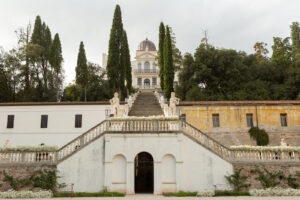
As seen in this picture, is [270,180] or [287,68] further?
[287,68]

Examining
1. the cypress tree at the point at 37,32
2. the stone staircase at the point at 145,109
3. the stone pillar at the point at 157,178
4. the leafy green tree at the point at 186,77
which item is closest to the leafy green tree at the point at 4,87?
the cypress tree at the point at 37,32

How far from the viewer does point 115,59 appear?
33094 mm

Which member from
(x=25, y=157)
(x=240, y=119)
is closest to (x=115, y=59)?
(x=240, y=119)

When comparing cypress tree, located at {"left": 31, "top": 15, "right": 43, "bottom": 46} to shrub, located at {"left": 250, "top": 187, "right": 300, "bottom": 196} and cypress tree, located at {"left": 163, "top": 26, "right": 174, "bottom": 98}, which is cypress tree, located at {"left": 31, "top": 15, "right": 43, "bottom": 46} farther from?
shrub, located at {"left": 250, "top": 187, "right": 300, "bottom": 196}

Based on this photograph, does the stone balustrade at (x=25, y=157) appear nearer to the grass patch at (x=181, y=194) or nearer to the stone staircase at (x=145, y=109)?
the grass patch at (x=181, y=194)

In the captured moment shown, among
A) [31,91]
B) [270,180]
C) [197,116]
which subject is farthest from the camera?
[31,91]

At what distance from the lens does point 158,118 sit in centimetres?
1513

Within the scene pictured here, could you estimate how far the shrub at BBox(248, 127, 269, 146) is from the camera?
23.1 meters

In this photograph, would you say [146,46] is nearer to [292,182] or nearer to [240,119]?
[240,119]

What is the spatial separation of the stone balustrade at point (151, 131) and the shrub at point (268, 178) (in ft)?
2.40

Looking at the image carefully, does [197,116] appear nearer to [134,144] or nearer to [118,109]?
[118,109]

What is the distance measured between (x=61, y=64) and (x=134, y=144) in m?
30.1

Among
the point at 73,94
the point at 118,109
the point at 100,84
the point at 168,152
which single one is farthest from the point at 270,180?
the point at 73,94

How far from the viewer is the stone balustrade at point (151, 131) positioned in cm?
1489
